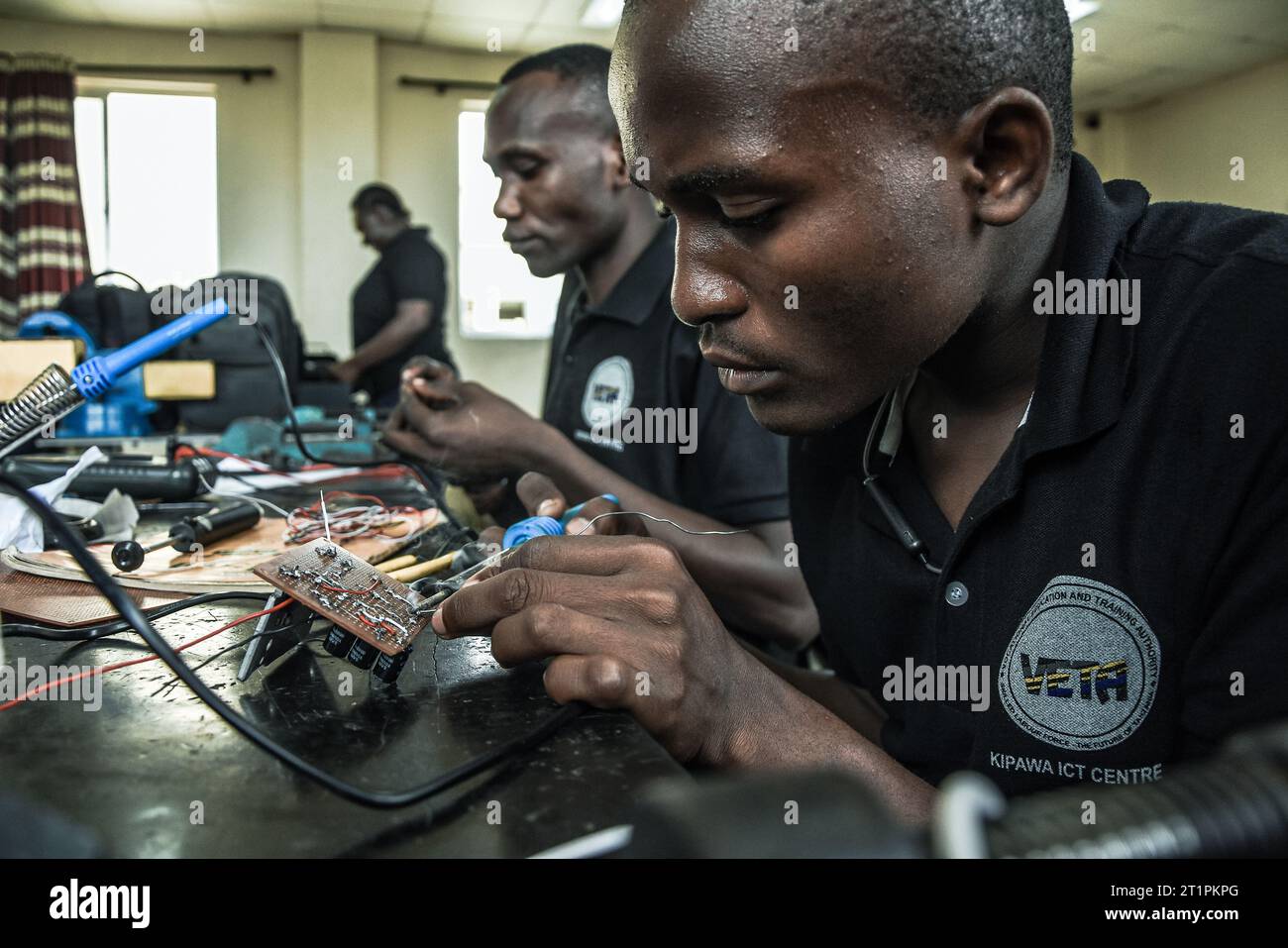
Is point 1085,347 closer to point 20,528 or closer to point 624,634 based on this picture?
point 624,634

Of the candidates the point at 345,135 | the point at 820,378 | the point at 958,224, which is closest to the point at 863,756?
the point at 820,378

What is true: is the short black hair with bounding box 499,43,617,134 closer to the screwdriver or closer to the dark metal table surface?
the screwdriver

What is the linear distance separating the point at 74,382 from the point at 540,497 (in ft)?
1.56

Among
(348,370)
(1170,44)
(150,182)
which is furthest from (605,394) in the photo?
(1170,44)

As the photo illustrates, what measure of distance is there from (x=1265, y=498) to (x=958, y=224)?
0.28 meters

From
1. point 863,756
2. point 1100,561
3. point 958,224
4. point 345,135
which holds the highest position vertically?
point 345,135

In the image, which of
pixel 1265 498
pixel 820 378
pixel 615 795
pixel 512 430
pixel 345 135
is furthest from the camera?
pixel 345 135

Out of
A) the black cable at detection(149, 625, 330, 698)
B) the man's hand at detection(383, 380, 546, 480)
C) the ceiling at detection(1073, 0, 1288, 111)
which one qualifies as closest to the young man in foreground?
the black cable at detection(149, 625, 330, 698)

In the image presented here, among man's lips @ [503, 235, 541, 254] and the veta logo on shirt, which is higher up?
man's lips @ [503, 235, 541, 254]

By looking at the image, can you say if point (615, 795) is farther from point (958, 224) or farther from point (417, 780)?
point (958, 224)

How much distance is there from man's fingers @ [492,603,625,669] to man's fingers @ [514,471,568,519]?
0.38 m

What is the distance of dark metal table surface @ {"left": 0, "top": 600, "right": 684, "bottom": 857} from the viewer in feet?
1.37

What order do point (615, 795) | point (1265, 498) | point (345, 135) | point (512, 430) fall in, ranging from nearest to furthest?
1. point (615, 795)
2. point (1265, 498)
3. point (512, 430)
4. point (345, 135)

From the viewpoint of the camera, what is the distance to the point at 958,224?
0.71 metres
